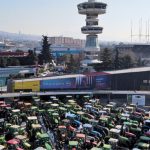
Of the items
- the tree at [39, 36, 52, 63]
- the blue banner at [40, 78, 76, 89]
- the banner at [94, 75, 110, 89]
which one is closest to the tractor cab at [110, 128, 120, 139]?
the blue banner at [40, 78, 76, 89]

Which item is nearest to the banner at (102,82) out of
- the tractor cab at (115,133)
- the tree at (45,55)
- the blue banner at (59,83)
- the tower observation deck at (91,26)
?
the blue banner at (59,83)

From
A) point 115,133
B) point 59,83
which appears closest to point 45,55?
point 59,83

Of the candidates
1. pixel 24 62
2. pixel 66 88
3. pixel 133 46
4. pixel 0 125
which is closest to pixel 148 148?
pixel 0 125

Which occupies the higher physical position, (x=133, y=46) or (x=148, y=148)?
(x=133, y=46)

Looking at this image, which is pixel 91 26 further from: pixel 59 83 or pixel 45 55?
pixel 59 83

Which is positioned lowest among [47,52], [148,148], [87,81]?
[148,148]

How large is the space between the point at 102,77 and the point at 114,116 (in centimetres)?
1157

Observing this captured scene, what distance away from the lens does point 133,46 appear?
10875cm

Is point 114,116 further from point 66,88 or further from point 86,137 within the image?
point 66,88

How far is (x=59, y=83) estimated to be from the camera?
32.8 m

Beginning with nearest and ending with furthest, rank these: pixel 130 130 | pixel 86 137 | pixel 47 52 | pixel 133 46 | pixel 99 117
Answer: pixel 86 137 → pixel 130 130 → pixel 99 117 → pixel 47 52 → pixel 133 46

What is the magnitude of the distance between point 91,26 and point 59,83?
30.6m

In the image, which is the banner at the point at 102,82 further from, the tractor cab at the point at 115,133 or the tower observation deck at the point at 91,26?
the tower observation deck at the point at 91,26

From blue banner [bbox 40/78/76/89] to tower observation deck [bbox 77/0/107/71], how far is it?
26645 mm
